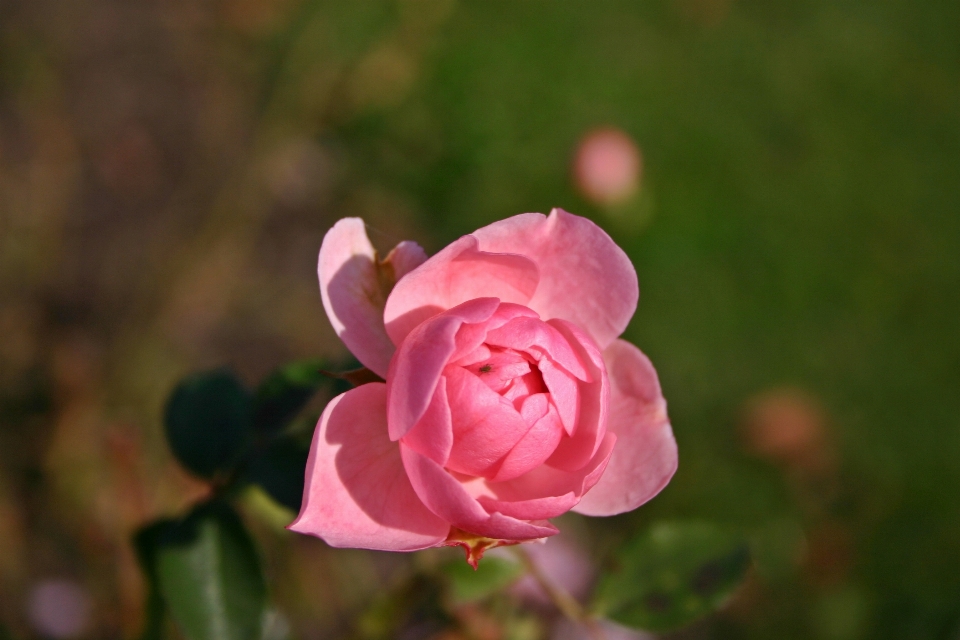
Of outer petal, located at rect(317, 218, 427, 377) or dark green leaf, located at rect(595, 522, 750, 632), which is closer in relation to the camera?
outer petal, located at rect(317, 218, 427, 377)

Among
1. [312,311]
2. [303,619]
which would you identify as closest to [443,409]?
[303,619]

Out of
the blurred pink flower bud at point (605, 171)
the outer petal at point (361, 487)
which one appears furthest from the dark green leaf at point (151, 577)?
the blurred pink flower bud at point (605, 171)

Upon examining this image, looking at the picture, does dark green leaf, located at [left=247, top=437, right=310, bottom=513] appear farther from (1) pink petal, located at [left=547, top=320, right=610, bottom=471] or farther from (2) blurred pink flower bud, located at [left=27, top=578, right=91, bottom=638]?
(2) blurred pink flower bud, located at [left=27, top=578, right=91, bottom=638]

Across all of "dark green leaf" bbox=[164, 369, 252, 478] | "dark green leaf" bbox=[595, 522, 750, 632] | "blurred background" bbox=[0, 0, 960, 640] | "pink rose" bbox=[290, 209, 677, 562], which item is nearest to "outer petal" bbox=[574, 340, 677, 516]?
"pink rose" bbox=[290, 209, 677, 562]

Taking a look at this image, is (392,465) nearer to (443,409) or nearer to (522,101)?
(443,409)

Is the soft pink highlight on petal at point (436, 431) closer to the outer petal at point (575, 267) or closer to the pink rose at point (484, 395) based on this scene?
the pink rose at point (484, 395)

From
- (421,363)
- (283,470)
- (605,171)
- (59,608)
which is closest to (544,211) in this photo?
(605,171)
